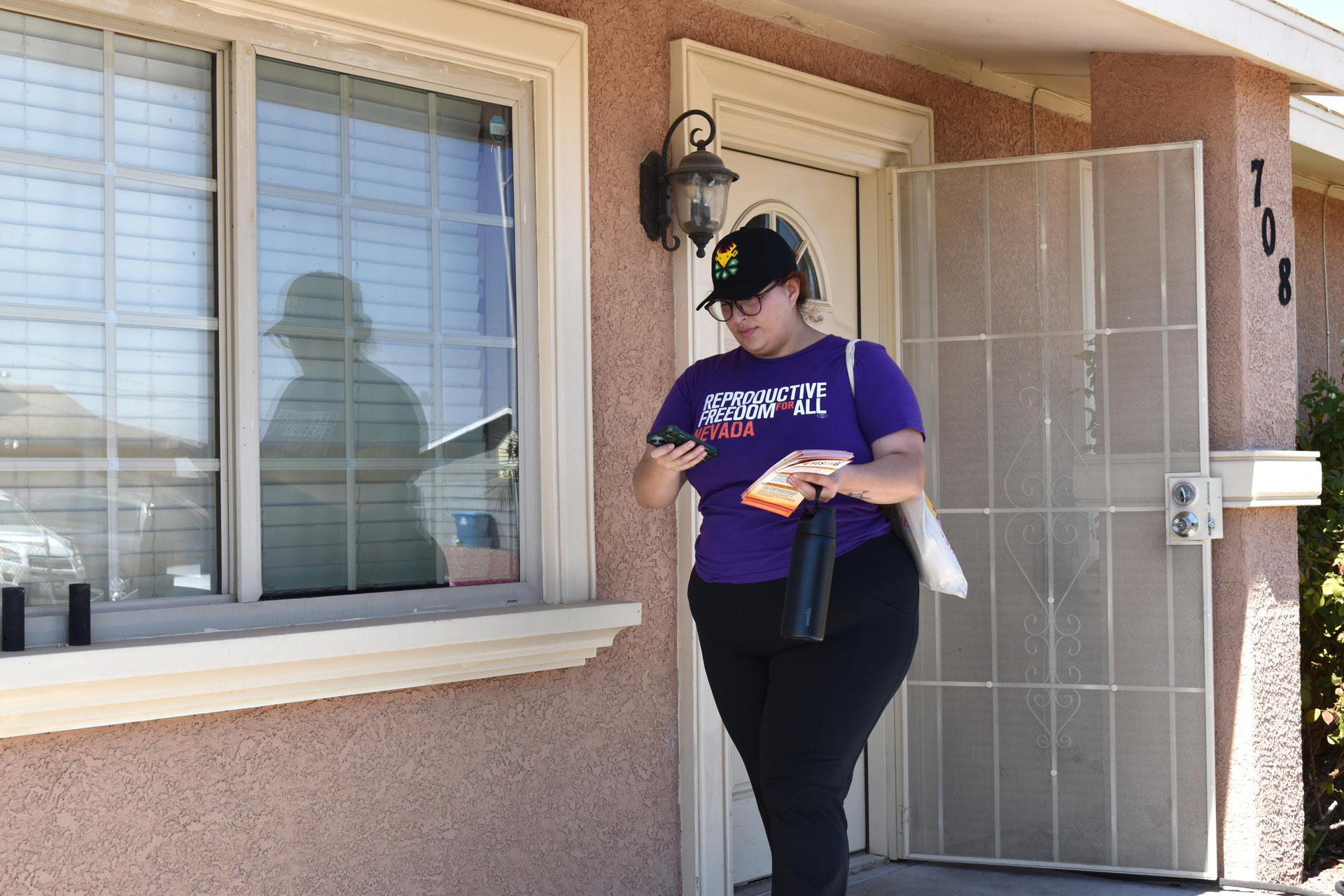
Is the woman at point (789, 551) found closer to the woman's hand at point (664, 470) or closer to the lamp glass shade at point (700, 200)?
the woman's hand at point (664, 470)

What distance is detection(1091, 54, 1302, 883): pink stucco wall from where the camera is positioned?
12.9 feet

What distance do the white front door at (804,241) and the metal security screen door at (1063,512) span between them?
8.2 inches

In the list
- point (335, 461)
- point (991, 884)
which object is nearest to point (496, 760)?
point (335, 461)

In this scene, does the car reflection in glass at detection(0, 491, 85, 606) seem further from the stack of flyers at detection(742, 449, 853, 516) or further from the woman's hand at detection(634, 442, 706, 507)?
the stack of flyers at detection(742, 449, 853, 516)

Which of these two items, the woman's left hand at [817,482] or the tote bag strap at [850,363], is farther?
the tote bag strap at [850,363]

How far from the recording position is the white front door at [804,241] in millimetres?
3953

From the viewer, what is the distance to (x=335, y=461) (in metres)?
2.94

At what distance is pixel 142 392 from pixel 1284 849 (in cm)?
371

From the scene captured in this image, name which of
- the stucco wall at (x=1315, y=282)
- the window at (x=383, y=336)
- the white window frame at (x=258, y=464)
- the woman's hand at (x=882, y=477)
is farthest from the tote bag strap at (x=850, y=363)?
the stucco wall at (x=1315, y=282)

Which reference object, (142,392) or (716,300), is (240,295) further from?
(716,300)

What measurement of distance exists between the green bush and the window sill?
2776mm

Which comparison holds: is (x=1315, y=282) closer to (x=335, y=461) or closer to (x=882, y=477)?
(x=882, y=477)

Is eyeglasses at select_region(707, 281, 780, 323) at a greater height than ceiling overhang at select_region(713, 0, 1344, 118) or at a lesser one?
lesser

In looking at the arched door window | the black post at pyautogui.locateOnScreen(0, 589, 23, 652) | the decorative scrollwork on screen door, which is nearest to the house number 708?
the decorative scrollwork on screen door
